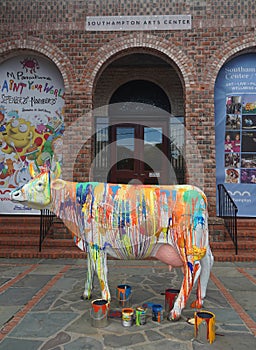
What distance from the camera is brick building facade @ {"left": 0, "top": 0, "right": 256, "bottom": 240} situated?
23.4ft

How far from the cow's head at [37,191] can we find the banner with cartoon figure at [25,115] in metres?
4.34

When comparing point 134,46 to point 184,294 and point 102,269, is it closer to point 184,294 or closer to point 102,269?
point 102,269

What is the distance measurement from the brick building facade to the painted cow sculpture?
3602mm

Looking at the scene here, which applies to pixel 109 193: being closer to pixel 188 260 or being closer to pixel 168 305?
pixel 188 260

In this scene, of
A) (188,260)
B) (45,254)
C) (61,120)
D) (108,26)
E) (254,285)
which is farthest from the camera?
(61,120)

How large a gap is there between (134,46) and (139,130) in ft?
8.44

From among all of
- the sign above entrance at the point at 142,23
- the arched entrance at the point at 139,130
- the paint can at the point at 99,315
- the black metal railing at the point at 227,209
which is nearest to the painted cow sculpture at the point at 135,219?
the paint can at the point at 99,315

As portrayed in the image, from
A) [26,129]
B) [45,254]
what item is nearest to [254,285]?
[45,254]

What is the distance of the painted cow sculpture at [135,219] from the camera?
3.41 meters

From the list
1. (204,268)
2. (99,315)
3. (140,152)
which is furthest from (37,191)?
(140,152)

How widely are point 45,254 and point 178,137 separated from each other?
4.96 meters

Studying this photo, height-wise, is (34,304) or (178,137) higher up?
(178,137)

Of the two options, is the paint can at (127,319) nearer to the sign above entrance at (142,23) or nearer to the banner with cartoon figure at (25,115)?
the banner with cartoon figure at (25,115)

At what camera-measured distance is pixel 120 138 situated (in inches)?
365
